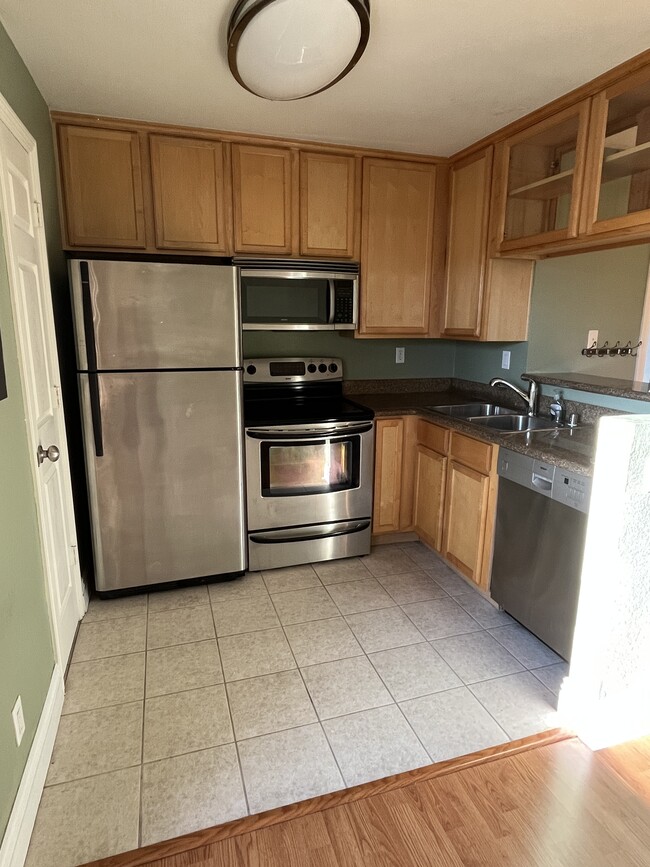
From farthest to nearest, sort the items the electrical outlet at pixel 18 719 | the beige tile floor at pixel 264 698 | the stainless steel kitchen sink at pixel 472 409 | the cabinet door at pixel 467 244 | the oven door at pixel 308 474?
1. the stainless steel kitchen sink at pixel 472 409
2. the cabinet door at pixel 467 244
3. the oven door at pixel 308 474
4. the beige tile floor at pixel 264 698
5. the electrical outlet at pixel 18 719

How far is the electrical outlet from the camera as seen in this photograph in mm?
1390

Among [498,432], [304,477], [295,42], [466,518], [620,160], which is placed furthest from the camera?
[304,477]

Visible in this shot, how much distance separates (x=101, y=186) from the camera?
2.62 metres

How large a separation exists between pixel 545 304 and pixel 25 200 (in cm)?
260

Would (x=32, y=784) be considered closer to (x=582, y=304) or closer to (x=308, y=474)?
(x=308, y=474)

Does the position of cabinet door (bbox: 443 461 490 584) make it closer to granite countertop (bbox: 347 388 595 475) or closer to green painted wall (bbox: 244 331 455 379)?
granite countertop (bbox: 347 388 595 475)

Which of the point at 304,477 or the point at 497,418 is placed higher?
the point at 497,418

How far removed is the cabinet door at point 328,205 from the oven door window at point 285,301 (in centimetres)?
21

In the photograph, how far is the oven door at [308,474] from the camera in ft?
9.15

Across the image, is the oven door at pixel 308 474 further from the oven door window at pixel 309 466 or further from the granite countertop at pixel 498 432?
the granite countertop at pixel 498 432

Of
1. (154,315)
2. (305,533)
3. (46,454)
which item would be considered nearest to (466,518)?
(305,533)

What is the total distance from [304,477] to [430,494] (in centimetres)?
76

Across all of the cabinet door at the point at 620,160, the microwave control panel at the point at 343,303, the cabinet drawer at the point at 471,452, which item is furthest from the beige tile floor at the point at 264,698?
the cabinet door at the point at 620,160

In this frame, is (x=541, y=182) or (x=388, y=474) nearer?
(x=541, y=182)
